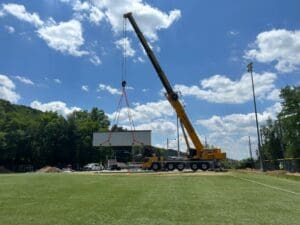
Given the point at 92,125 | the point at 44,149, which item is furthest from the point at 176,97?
the point at 92,125

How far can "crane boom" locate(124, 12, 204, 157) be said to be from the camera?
146 ft

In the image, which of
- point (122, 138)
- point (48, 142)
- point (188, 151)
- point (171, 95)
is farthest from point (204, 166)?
point (48, 142)

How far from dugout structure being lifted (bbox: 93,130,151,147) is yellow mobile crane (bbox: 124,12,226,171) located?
20.2m

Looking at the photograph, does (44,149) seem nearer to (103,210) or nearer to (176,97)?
(176,97)

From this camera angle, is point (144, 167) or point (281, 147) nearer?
point (144, 167)

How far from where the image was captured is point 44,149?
86.4 meters

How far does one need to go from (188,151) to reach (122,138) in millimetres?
23871

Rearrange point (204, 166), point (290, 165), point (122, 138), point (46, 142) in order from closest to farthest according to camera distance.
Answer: point (204, 166)
point (290, 165)
point (122, 138)
point (46, 142)

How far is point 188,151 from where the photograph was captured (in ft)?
148

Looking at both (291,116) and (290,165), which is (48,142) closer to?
(291,116)

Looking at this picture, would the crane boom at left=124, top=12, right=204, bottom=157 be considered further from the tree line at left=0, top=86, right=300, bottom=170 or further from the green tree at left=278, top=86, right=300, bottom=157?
the tree line at left=0, top=86, right=300, bottom=170

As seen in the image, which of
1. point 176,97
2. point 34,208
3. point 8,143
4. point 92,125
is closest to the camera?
point 34,208

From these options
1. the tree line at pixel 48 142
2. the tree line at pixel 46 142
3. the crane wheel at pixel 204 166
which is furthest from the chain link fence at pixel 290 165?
the tree line at pixel 46 142

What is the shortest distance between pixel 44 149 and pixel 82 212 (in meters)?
78.5
